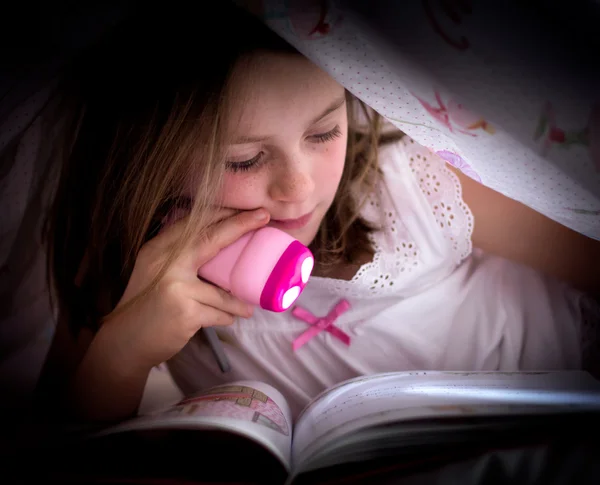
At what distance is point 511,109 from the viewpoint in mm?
311

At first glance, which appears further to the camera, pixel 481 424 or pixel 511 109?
pixel 481 424

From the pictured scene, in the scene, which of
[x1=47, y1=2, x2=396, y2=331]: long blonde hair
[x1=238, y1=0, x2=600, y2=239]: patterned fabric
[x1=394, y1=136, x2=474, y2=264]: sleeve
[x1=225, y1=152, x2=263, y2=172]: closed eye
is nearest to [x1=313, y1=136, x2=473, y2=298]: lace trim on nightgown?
[x1=394, y1=136, x2=474, y2=264]: sleeve

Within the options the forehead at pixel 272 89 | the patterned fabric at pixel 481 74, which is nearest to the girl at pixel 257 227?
the forehead at pixel 272 89

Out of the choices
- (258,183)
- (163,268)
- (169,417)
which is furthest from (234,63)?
(169,417)

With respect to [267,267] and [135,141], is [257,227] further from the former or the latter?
[135,141]

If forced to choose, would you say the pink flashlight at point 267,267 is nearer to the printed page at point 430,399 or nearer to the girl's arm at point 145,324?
the girl's arm at point 145,324

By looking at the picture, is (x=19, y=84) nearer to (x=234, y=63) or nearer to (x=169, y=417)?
(x=234, y=63)

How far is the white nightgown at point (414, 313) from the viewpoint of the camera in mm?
750

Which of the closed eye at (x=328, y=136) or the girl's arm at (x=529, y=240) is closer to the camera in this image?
the closed eye at (x=328, y=136)

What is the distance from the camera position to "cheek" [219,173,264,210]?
51 centimetres

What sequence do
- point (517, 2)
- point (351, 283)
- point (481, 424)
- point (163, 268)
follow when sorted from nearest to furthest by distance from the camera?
point (517, 2) < point (481, 424) < point (163, 268) < point (351, 283)

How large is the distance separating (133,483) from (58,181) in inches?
14.4

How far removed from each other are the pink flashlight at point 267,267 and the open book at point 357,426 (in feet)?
0.44

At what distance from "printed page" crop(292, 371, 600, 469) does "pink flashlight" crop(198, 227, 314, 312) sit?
134 millimetres
